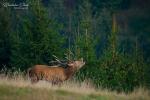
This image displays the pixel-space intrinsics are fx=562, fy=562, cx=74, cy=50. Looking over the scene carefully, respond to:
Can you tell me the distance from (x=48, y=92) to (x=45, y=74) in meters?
3.66

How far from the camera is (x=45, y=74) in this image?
20.8 m

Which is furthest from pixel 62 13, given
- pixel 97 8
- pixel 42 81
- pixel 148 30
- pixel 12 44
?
pixel 42 81

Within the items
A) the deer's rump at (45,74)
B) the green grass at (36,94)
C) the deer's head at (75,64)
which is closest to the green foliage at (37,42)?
the deer's head at (75,64)

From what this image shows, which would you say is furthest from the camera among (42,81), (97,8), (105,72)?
(97,8)

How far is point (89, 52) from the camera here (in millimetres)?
28219

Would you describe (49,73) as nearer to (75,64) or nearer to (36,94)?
(75,64)

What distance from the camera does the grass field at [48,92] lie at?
16359 millimetres

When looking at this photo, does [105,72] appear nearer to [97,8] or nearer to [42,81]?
[42,81]

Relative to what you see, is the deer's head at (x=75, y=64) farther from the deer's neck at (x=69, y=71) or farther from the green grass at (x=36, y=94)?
the green grass at (x=36, y=94)

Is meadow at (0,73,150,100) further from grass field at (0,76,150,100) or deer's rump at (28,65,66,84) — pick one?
deer's rump at (28,65,66,84)

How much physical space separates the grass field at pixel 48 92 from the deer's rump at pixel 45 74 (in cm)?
52

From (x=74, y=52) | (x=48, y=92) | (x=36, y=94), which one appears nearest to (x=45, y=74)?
(x=48, y=92)

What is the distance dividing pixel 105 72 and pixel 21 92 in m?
11.4

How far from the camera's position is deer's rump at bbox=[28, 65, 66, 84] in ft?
67.6
